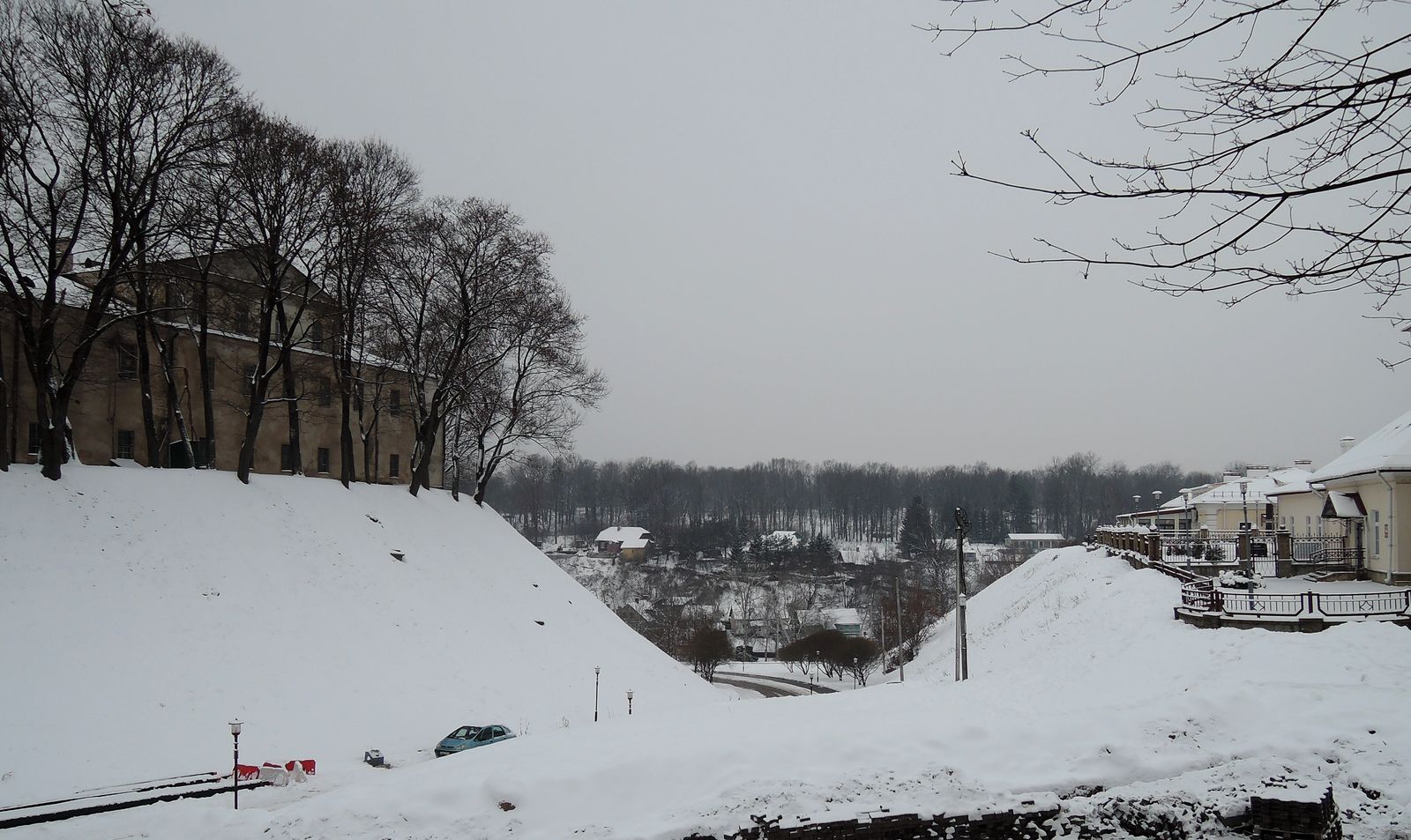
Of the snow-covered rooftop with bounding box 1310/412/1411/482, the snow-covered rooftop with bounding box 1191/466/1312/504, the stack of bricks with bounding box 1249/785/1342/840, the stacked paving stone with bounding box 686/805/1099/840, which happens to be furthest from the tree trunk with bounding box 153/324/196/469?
the snow-covered rooftop with bounding box 1191/466/1312/504

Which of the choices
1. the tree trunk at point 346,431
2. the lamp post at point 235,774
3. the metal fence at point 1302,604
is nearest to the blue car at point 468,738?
the lamp post at point 235,774

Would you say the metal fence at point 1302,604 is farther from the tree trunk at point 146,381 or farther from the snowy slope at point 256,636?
the tree trunk at point 146,381

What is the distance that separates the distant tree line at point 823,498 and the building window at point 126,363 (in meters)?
87.6

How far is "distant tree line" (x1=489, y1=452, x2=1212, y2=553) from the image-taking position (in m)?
126

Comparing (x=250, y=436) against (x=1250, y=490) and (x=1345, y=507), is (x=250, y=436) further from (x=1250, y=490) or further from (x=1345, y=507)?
(x=1250, y=490)

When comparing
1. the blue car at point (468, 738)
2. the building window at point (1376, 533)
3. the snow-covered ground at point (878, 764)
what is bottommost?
the blue car at point (468, 738)

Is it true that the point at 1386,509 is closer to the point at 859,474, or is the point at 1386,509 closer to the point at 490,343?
the point at 490,343

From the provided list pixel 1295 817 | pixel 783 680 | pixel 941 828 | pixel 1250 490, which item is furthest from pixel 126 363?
pixel 1250 490

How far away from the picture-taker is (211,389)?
29.4 m

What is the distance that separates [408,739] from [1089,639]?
1697 centimetres

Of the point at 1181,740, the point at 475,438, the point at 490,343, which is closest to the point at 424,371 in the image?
the point at 490,343

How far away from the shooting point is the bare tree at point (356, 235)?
27.9 metres

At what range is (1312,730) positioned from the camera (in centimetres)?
1010

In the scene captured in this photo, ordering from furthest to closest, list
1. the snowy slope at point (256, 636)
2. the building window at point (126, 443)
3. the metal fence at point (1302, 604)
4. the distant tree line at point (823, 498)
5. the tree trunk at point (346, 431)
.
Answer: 1. the distant tree line at point (823, 498)
2. the tree trunk at point (346, 431)
3. the building window at point (126, 443)
4. the metal fence at point (1302, 604)
5. the snowy slope at point (256, 636)
